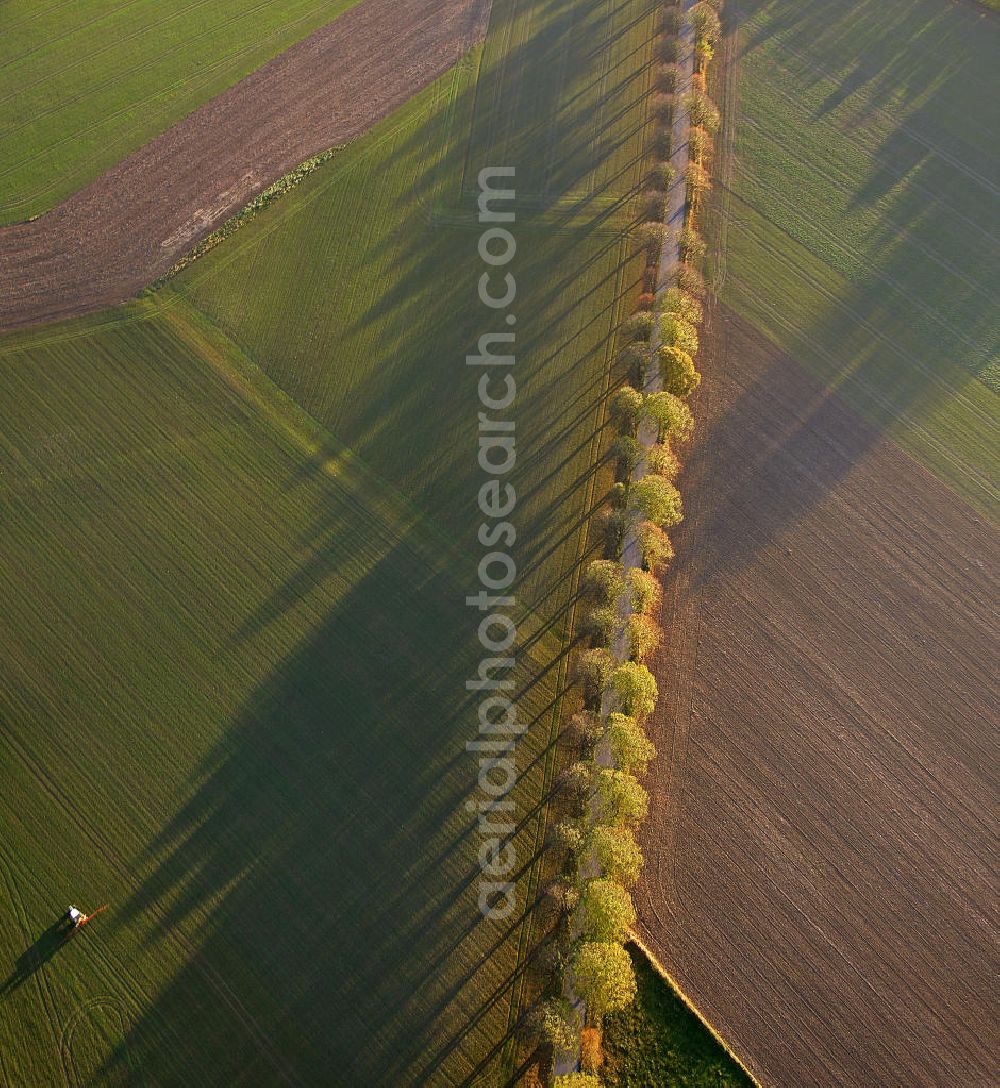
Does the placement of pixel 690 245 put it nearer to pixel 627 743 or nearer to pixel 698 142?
pixel 698 142

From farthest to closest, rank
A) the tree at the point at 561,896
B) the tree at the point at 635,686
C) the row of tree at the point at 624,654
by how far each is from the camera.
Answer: the tree at the point at 635,686 → the tree at the point at 561,896 → the row of tree at the point at 624,654

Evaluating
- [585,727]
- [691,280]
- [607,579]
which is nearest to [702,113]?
[691,280]

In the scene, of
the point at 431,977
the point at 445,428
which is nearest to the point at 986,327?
the point at 445,428

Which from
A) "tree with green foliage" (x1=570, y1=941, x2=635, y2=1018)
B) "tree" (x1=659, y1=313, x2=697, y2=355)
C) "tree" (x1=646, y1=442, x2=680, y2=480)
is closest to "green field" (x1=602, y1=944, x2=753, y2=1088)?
"tree with green foliage" (x1=570, y1=941, x2=635, y2=1018)

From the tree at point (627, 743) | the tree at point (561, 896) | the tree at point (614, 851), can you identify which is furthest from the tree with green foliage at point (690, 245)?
the tree at point (561, 896)

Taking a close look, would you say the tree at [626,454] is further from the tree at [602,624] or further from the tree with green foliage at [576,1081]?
the tree with green foliage at [576,1081]
